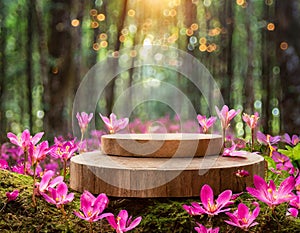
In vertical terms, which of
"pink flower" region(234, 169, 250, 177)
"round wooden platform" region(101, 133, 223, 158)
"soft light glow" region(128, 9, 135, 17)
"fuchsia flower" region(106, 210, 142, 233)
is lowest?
"fuchsia flower" region(106, 210, 142, 233)

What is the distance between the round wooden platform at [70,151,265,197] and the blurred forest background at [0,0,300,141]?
411 centimetres

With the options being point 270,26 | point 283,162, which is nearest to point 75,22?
point 270,26

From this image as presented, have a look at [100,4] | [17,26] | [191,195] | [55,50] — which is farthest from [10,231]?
[17,26]

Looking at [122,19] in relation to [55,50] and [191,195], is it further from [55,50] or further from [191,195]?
[191,195]

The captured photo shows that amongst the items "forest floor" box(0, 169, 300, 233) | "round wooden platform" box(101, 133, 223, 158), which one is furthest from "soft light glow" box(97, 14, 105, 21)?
"forest floor" box(0, 169, 300, 233)

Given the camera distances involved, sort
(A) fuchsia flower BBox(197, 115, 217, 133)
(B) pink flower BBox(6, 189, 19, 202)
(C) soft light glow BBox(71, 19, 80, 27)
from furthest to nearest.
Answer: (C) soft light glow BBox(71, 19, 80, 27) → (A) fuchsia flower BBox(197, 115, 217, 133) → (B) pink flower BBox(6, 189, 19, 202)

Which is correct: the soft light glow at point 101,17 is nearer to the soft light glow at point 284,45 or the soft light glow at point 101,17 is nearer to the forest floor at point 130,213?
the soft light glow at point 284,45

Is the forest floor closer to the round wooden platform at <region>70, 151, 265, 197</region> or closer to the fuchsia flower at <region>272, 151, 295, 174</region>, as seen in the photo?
the round wooden platform at <region>70, 151, 265, 197</region>

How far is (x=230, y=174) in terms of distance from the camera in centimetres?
167

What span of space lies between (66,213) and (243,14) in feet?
33.2

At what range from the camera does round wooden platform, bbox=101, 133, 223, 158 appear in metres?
1.82

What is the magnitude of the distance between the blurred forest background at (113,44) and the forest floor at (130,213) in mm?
4296

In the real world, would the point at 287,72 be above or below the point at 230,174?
above

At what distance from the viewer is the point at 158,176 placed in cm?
158
